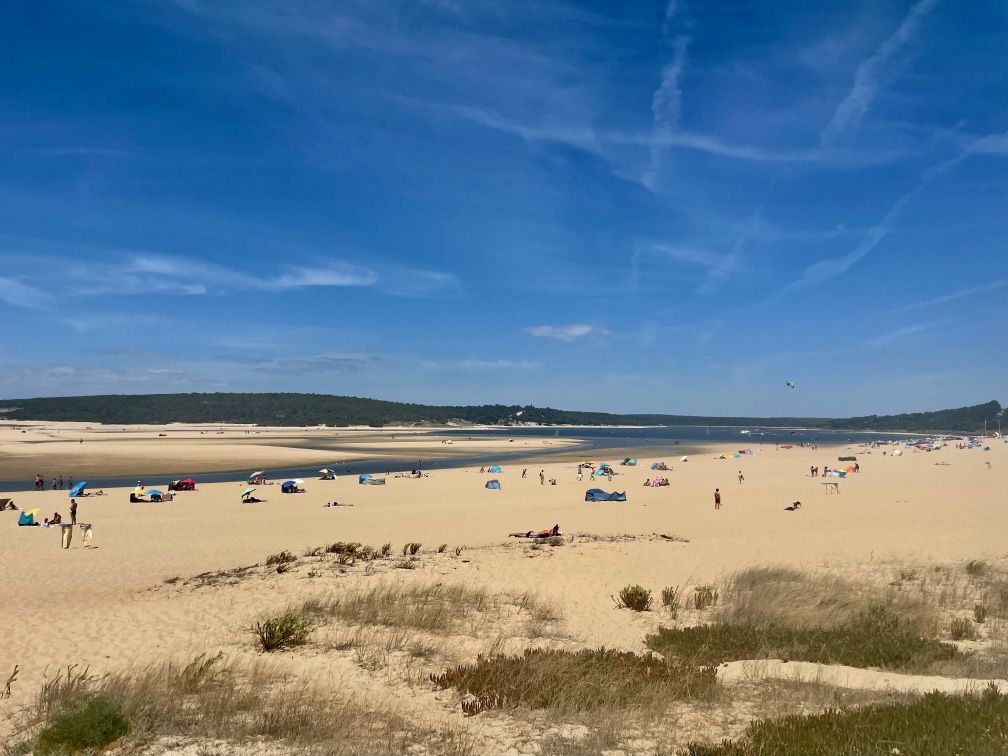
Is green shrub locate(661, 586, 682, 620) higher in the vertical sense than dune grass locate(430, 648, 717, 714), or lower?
lower

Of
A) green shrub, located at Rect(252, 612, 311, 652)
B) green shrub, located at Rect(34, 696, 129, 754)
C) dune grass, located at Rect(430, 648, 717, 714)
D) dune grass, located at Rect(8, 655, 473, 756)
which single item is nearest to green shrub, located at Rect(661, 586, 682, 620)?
dune grass, located at Rect(430, 648, 717, 714)

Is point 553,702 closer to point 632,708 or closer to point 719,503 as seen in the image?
point 632,708

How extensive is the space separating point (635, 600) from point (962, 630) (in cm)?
559

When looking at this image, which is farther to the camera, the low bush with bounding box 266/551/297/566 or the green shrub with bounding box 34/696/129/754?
the low bush with bounding box 266/551/297/566

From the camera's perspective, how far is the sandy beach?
12.1 m

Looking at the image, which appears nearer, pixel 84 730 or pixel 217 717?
pixel 84 730

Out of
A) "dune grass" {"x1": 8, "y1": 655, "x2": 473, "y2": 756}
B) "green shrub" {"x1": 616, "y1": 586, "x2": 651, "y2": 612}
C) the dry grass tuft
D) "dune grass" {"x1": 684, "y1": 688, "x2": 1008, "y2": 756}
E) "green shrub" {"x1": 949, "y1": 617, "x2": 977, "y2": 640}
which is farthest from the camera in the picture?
"green shrub" {"x1": 616, "y1": 586, "x2": 651, "y2": 612}

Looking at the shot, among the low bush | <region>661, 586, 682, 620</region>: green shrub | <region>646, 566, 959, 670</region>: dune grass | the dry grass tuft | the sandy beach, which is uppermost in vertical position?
<region>646, 566, 959, 670</region>: dune grass

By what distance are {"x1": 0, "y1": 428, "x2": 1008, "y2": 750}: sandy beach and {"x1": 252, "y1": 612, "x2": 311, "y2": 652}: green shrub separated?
20.7 inches

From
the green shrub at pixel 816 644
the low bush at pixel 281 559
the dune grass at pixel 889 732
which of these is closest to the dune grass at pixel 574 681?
the green shrub at pixel 816 644

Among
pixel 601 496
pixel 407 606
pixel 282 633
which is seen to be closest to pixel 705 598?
pixel 407 606

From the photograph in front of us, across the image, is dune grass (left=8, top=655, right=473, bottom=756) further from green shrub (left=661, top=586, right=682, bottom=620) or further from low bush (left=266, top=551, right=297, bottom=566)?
low bush (left=266, top=551, right=297, bottom=566)

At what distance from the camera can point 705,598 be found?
14008 millimetres

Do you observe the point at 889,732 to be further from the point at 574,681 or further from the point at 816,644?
the point at 816,644
